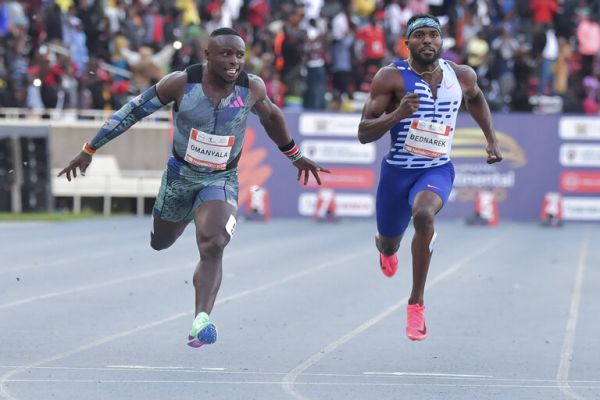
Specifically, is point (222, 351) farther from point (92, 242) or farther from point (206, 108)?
point (92, 242)

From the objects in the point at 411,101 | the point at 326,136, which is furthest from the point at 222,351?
the point at 326,136

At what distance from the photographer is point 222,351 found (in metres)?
9.70

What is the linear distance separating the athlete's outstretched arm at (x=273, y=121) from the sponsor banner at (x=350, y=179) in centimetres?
1630

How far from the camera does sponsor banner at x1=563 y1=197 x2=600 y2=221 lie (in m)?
26.0

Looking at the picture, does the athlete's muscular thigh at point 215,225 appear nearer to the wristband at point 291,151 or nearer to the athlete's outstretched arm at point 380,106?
the wristband at point 291,151

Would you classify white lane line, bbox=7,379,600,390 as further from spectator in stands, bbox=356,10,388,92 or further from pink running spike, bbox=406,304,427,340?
spectator in stands, bbox=356,10,388,92

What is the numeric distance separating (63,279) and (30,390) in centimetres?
764

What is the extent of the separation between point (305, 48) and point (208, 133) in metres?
18.3

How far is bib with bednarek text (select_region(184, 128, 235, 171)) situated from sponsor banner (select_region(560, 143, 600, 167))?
17602mm

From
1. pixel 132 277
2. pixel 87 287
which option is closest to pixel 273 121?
pixel 87 287

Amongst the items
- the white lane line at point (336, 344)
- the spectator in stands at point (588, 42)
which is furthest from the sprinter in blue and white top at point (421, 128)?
the spectator in stands at point (588, 42)

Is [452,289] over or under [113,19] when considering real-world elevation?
under

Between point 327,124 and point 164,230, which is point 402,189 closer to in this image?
→ point 164,230

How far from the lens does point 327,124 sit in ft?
86.2
